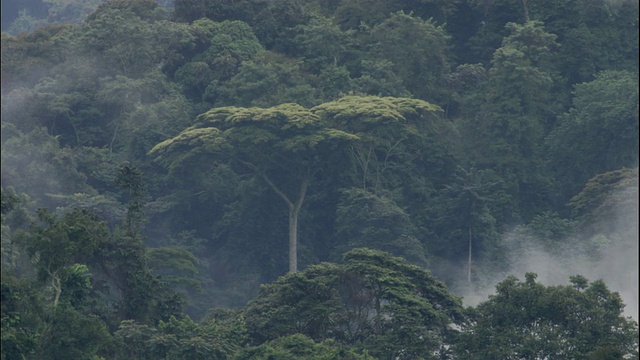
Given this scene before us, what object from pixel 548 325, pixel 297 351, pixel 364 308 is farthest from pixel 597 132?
pixel 297 351

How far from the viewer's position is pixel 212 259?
52281 mm

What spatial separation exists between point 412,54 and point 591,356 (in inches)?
1087

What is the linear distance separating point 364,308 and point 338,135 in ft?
44.9

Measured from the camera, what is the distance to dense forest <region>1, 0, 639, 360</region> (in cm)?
4919

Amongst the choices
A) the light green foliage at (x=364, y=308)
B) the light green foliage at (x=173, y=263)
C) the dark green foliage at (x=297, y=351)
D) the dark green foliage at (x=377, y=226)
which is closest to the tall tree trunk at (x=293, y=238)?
the dark green foliage at (x=377, y=226)

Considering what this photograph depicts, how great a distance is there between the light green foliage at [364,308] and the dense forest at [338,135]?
3178 mm

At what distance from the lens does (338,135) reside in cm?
4991

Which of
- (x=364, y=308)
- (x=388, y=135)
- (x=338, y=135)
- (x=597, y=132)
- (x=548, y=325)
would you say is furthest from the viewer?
(x=388, y=135)

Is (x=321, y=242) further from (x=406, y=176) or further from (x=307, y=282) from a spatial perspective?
(x=307, y=282)

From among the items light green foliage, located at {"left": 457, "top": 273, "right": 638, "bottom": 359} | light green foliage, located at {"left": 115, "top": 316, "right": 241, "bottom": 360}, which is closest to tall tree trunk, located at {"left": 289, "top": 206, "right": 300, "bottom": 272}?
light green foliage, located at {"left": 115, "top": 316, "right": 241, "bottom": 360}

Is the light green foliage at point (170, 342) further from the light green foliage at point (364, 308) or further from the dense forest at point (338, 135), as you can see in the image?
the dense forest at point (338, 135)

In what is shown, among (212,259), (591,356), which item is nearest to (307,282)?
(591,356)

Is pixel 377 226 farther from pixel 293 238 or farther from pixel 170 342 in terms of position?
pixel 170 342

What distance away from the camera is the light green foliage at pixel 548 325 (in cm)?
3306
